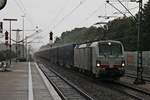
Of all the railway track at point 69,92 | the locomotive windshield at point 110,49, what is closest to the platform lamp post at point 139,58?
the locomotive windshield at point 110,49

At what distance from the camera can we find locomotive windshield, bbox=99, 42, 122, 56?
27795 mm

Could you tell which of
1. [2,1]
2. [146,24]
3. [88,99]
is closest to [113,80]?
[88,99]

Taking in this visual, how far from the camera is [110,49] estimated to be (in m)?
28.0

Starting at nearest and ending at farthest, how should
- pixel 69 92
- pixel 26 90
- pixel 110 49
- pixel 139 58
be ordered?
pixel 26 90
pixel 69 92
pixel 139 58
pixel 110 49

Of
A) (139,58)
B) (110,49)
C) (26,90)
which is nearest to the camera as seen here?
(26,90)

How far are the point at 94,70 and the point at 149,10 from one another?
48551mm

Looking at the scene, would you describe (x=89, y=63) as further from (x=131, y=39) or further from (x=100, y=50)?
(x=131, y=39)

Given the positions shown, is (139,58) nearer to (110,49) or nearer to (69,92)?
(110,49)

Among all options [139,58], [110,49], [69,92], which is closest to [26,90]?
[69,92]

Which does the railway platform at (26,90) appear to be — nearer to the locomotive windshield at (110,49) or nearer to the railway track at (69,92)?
the railway track at (69,92)

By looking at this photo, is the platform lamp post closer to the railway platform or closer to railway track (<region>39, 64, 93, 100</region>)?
railway track (<region>39, 64, 93, 100</region>)

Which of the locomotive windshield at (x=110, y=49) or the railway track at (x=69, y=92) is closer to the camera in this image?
the railway track at (x=69, y=92)

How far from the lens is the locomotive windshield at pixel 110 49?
27.8 metres

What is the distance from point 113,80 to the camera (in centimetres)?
2944
